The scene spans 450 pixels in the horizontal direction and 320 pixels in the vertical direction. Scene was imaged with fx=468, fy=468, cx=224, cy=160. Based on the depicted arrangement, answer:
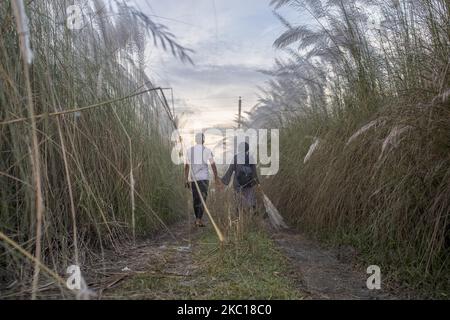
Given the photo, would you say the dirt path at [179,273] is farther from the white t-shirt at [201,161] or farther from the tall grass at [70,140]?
the white t-shirt at [201,161]

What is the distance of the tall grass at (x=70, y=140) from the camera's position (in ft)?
7.47

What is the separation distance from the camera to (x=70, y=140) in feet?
8.66

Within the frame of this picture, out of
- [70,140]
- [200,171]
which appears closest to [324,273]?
[70,140]

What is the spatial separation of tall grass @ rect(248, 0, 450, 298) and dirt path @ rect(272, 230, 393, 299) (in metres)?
0.16

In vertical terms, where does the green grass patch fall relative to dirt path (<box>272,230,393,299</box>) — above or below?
above

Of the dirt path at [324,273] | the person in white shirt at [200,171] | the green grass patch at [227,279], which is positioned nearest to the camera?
the green grass patch at [227,279]

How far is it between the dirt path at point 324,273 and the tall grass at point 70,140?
40.5 inches

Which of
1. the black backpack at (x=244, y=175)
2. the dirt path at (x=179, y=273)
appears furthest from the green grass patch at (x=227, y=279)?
the black backpack at (x=244, y=175)

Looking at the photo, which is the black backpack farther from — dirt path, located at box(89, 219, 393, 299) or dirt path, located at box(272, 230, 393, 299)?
dirt path, located at box(89, 219, 393, 299)

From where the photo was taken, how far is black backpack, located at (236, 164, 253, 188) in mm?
5753

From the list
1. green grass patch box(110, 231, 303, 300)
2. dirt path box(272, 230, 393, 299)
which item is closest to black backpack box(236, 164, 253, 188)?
dirt path box(272, 230, 393, 299)

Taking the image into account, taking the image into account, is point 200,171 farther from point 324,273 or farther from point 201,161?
point 324,273

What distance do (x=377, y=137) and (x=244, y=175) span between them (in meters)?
2.63
